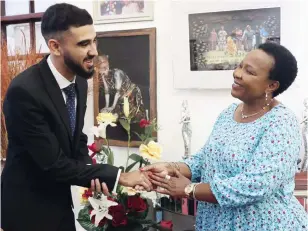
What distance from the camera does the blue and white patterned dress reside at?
4.30 ft

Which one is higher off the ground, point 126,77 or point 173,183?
point 126,77

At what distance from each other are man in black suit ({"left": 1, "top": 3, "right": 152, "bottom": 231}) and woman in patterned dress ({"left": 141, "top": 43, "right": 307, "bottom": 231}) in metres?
0.39

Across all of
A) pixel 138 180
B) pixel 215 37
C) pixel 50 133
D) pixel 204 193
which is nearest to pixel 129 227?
pixel 138 180

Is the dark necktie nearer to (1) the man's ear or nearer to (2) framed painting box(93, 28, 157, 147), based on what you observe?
(1) the man's ear

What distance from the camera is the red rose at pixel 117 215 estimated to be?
1705mm

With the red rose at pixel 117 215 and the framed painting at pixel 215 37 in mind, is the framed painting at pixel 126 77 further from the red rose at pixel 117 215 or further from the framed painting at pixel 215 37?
the red rose at pixel 117 215

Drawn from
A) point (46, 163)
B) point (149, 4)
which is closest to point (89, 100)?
point (149, 4)

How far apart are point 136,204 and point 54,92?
0.62m

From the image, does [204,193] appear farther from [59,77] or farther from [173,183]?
[59,77]

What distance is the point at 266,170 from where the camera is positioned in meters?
1.30

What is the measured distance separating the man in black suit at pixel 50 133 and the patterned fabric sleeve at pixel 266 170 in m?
0.45

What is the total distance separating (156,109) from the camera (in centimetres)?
239

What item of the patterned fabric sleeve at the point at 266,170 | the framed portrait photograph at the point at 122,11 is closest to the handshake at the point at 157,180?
the patterned fabric sleeve at the point at 266,170

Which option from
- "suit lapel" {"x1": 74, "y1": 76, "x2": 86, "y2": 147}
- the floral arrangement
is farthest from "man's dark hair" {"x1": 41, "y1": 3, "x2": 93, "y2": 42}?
the floral arrangement
